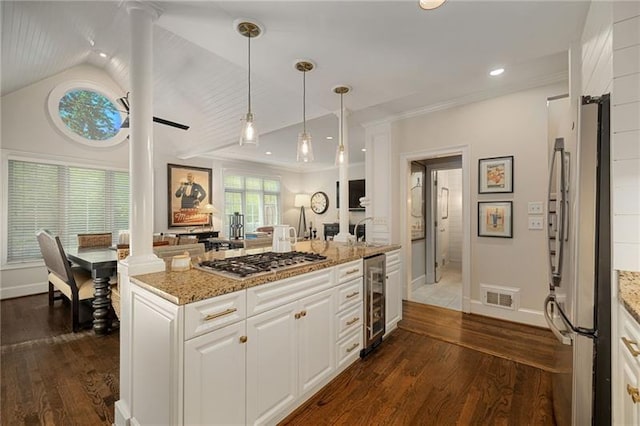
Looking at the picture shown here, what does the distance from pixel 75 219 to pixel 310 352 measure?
16.6 feet

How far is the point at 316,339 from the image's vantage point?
1819 mm

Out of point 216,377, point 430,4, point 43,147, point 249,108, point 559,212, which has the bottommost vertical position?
point 216,377

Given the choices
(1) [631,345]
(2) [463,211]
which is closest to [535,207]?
(2) [463,211]

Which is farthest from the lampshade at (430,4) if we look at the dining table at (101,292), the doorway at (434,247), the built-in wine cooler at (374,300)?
the dining table at (101,292)

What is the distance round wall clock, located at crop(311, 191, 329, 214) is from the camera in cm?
845

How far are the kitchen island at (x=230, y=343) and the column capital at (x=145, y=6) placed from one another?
156cm

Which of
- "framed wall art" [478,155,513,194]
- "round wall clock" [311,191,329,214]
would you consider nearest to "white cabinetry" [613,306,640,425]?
"framed wall art" [478,155,513,194]

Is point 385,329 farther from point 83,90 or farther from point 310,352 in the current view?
point 83,90

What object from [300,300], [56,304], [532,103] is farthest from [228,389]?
[56,304]

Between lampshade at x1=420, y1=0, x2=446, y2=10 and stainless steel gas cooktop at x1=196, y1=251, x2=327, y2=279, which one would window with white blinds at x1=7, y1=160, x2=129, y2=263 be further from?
lampshade at x1=420, y1=0, x2=446, y2=10

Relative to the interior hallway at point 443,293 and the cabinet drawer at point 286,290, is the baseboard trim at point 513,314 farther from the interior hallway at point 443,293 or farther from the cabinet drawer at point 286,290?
the cabinet drawer at point 286,290

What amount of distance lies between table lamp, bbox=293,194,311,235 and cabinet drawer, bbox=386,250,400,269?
5973mm

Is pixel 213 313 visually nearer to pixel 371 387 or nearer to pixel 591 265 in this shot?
pixel 371 387

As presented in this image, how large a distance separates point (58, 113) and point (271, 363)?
546 cm
